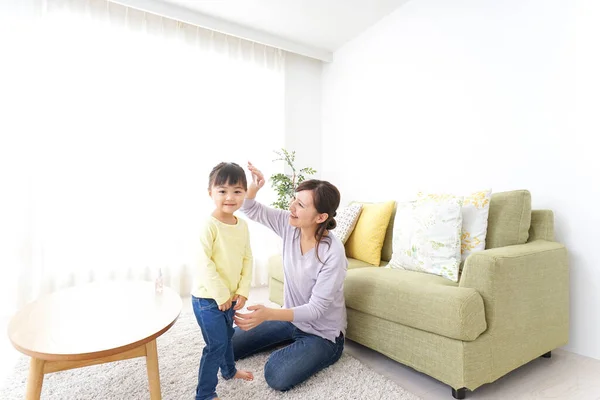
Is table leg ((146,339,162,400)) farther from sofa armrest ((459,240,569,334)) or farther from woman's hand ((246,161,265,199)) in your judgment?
sofa armrest ((459,240,569,334))

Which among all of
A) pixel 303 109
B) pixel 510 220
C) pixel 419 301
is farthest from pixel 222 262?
pixel 303 109

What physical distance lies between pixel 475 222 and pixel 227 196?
142 cm

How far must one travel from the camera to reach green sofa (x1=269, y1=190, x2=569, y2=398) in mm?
1488

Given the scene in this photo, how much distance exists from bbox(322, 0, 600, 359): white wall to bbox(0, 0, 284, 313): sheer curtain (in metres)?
1.29

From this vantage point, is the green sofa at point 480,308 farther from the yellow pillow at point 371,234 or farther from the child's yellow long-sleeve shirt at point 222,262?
the child's yellow long-sleeve shirt at point 222,262

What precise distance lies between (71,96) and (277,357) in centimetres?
259

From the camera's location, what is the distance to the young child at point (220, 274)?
1396 mm

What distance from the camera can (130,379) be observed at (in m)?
1.65

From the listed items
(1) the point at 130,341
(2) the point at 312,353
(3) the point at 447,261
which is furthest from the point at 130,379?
(3) the point at 447,261

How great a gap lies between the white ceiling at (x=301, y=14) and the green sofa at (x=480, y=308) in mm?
2099

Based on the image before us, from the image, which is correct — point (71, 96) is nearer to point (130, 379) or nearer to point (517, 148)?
point (130, 379)

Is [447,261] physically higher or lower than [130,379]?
higher

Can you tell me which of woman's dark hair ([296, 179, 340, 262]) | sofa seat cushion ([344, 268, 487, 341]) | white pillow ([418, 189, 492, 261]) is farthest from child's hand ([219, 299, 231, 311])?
white pillow ([418, 189, 492, 261])

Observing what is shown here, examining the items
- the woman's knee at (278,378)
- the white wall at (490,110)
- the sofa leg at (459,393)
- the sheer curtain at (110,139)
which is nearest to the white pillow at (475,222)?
the white wall at (490,110)
